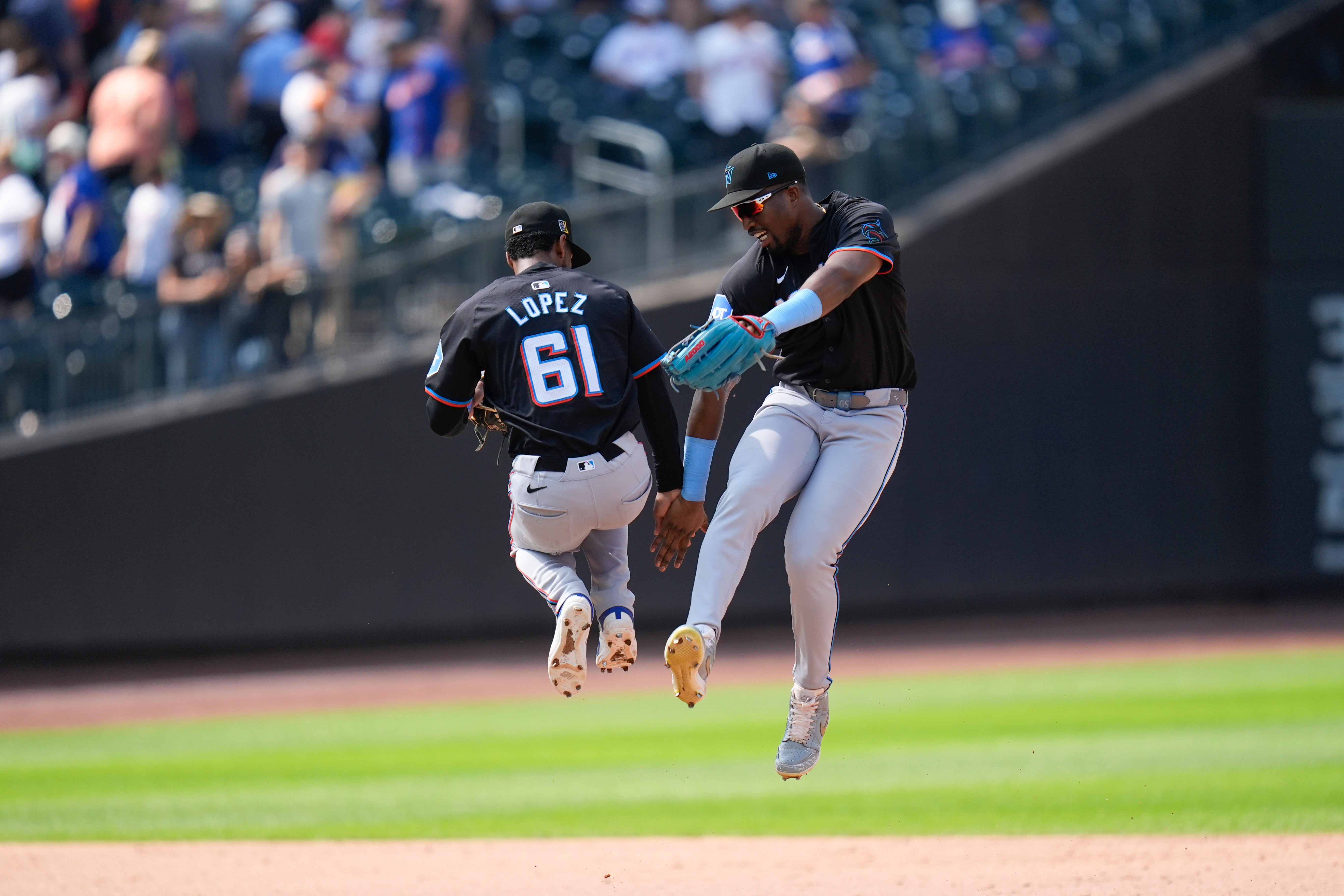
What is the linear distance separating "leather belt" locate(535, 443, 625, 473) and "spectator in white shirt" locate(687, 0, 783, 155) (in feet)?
28.2

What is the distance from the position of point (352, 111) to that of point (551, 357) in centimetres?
860

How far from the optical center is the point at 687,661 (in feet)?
17.5

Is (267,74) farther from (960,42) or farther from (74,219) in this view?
(960,42)

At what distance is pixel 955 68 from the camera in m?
15.3

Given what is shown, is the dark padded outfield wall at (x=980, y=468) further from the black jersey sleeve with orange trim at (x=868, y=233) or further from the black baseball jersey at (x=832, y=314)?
the black jersey sleeve with orange trim at (x=868, y=233)

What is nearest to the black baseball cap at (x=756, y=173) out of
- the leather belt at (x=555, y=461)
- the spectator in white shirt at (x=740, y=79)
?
the leather belt at (x=555, y=461)

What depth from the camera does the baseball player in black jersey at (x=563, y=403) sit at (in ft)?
18.4

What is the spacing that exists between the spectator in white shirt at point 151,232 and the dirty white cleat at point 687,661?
26.6 ft

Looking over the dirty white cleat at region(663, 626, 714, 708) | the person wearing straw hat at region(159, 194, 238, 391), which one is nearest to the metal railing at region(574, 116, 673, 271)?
the person wearing straw hat at region(159, 194, 238, 391)

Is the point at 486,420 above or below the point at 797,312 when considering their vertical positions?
below

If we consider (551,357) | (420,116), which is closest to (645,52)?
(420,116)

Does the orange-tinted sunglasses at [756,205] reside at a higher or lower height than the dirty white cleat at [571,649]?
higher

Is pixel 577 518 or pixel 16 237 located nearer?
pixel 577 518

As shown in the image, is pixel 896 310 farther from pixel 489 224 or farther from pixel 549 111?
pixel 549 111
